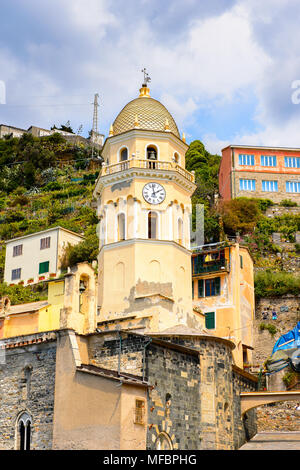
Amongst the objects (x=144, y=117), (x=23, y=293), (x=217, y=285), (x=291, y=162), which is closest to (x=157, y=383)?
(x=144, y=117)

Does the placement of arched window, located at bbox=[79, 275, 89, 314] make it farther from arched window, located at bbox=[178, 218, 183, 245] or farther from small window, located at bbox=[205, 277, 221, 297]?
small window, located at bbox=[205, 277, 221, 297]

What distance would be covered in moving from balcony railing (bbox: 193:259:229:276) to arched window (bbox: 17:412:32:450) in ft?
70.4

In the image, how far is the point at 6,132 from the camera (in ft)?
346

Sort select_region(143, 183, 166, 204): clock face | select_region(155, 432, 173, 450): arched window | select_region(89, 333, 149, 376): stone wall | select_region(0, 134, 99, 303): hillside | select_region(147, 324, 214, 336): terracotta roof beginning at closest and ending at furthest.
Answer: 1. select_region(155, 432, 173, 450): arched window
2. select_region(89, 333, 149, 376): stone wall
3. select_region(147, 324, 214, 336): terracotta roof
4. select_region(143, 183, 166, 204): clock face
5. select_region(0, 134, 99, 303): hillside

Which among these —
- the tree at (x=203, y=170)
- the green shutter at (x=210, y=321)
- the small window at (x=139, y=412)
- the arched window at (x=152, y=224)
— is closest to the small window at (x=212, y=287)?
the green shutter at (x=210, y=321)

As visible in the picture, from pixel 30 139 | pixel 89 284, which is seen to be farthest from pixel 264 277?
pixel 30 139

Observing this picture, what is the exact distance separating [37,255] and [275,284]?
22.3 m

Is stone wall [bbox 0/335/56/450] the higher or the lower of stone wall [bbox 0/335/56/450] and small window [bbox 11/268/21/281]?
the lower

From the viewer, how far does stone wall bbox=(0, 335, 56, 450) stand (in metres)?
26.9

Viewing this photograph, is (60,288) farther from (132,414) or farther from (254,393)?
(132,414)

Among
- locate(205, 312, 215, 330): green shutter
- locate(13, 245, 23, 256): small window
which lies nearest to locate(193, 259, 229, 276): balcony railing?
locate(205, 312, 215, 330): green shutter

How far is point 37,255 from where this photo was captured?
60.6 meters

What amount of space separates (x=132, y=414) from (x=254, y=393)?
859cm

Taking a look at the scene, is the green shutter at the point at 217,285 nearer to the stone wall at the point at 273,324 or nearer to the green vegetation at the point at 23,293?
the stone wall at the point at 273,324
